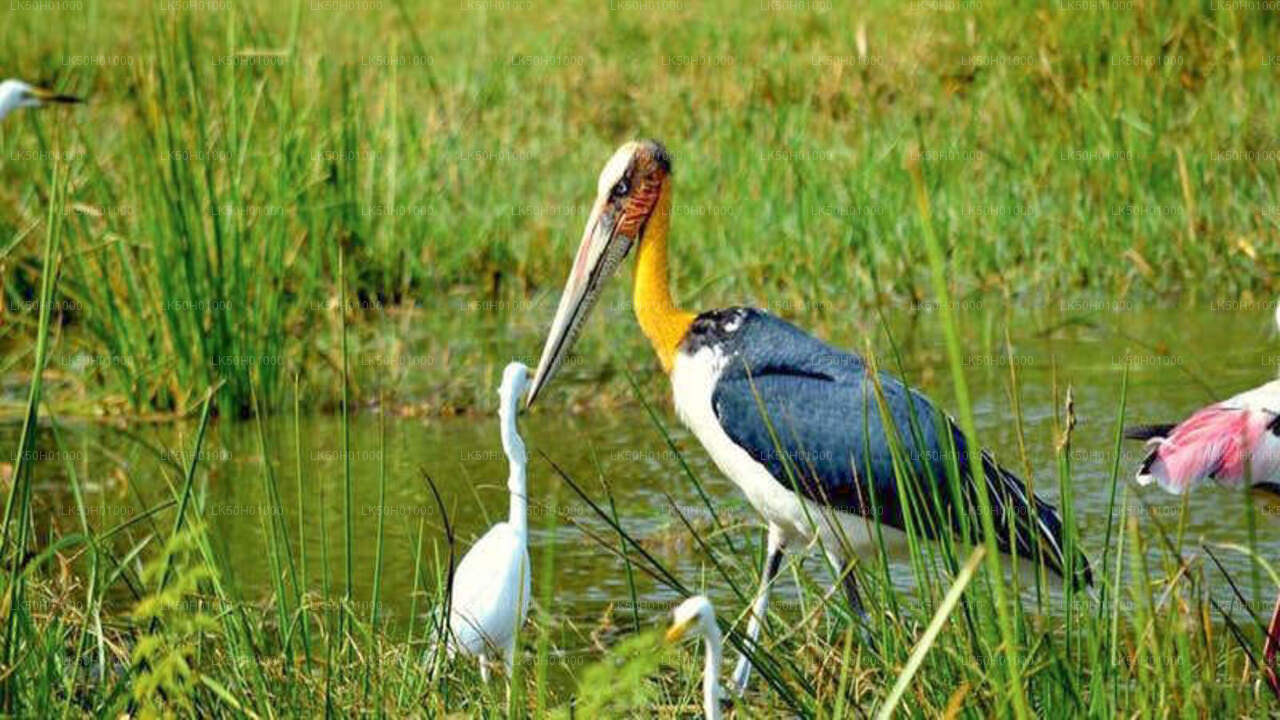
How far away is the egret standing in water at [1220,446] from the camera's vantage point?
15.8 ft

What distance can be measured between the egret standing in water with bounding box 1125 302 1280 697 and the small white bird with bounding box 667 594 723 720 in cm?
168

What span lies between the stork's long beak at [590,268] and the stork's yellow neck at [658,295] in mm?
70

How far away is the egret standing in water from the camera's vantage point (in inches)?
190

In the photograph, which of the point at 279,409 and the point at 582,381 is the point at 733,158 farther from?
the point at 279,409

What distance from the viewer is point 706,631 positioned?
3268 mm

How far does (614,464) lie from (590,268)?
1.01m

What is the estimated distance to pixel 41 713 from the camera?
316cm

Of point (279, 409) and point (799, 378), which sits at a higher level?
point (799, 378)

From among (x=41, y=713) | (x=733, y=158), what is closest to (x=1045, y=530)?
(x=41, y=713)

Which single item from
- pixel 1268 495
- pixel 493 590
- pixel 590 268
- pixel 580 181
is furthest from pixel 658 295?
pixel 580 181

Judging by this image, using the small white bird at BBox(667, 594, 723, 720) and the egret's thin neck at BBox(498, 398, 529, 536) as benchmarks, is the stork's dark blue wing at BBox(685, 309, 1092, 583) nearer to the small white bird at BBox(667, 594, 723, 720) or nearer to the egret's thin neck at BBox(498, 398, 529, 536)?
the egret's thin neck at BBox(498, 398, 529, 536)

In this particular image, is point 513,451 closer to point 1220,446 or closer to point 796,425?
point 796,425

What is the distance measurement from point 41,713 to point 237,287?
12.6 ft

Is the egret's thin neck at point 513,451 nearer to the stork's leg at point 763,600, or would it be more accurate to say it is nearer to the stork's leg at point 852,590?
the stork's leg at point 763,600
